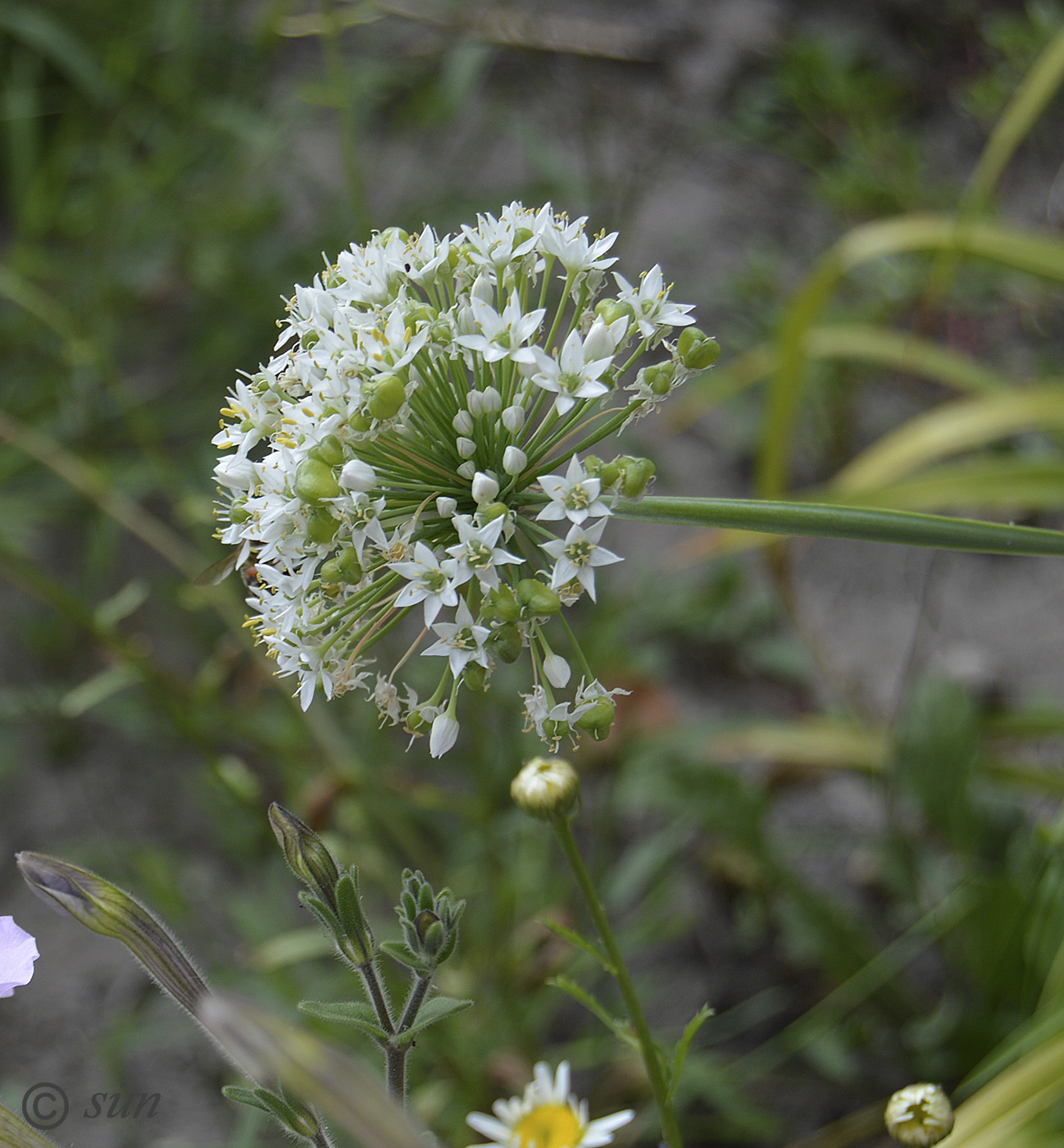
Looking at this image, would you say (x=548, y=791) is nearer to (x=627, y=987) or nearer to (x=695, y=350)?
(x=627, y=987)

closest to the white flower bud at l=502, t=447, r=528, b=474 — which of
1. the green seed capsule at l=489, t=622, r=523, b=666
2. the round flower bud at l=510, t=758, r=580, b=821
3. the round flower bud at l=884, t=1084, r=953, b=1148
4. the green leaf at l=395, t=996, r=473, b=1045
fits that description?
the green seed capsule at l=489, t=622, r=523, b=666

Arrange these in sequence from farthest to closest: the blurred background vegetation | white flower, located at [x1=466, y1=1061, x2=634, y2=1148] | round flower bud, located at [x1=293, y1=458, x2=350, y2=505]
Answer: the blurred background vegetation
round flower bud, located at [x1=293, y1=458, x2=350, y2=505]
white flower, located at [x1=466, y1=1061, x2=634, y2=1148]

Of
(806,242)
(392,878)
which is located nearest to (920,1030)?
(392,878)

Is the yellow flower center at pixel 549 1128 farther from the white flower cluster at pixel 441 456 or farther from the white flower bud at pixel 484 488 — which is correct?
the white flower bud at pixel 484 488

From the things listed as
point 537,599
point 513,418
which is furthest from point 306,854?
point 513,418

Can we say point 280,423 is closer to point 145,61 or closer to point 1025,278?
point 1025,278

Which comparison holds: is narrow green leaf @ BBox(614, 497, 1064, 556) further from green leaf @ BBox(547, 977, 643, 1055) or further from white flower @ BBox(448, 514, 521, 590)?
green leaf @ BBox(547, 977, 643, 1055)
